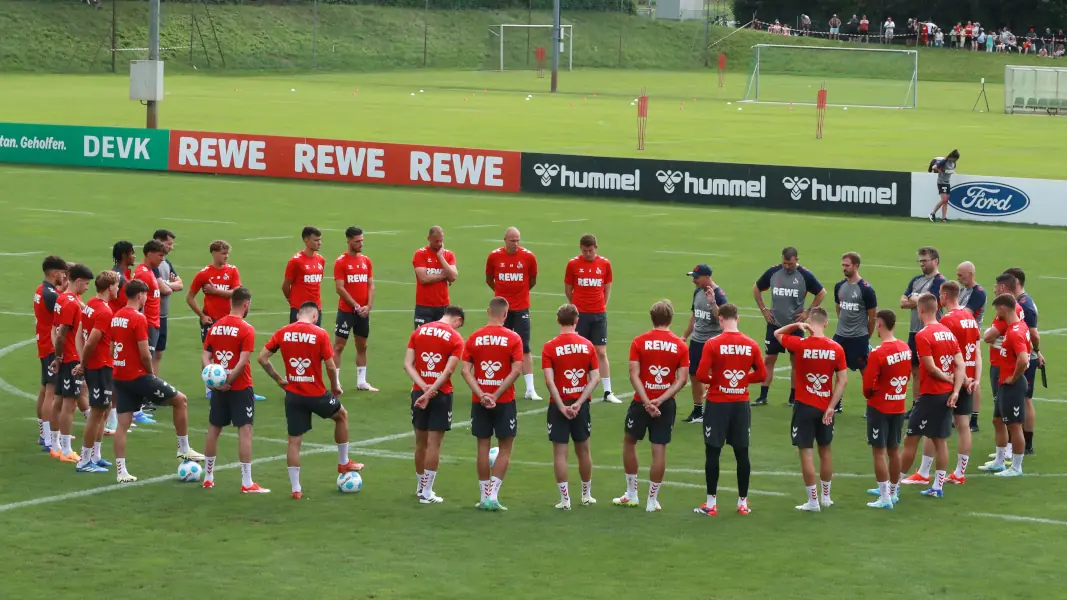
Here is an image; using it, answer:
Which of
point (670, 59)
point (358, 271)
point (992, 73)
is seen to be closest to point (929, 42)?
point (992, 73)

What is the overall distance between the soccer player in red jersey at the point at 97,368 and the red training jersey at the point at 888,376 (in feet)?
26.1

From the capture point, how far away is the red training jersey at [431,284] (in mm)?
21062

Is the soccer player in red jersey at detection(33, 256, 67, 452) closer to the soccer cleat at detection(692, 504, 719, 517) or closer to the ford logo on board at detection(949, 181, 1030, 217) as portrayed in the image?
the soccer cleat at detection(692, 504, 719, 517)

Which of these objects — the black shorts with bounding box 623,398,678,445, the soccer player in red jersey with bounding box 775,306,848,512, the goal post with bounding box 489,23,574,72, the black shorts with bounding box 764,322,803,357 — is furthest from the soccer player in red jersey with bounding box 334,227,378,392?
the goal post with bounding box 489,23,574,72

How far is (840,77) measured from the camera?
8900 cm

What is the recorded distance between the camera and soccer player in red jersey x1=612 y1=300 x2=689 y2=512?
50.2 feet

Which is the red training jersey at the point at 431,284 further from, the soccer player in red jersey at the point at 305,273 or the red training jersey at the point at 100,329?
the red training jersey at the point at 100,329

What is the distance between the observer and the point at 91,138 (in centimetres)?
5062

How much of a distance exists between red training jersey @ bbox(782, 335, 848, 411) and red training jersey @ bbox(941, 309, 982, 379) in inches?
81.9

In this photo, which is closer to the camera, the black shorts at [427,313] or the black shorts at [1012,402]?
the black shorts at [1012,402]

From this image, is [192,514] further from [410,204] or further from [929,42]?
[929,42]

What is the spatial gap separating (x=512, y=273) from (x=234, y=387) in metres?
5.92

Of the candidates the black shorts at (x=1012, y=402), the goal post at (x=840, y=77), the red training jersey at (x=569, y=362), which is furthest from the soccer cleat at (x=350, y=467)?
the goal post at (x=840, y=77)

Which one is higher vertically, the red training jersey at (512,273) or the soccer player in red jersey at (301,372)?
the red training jersey at (512,273)
